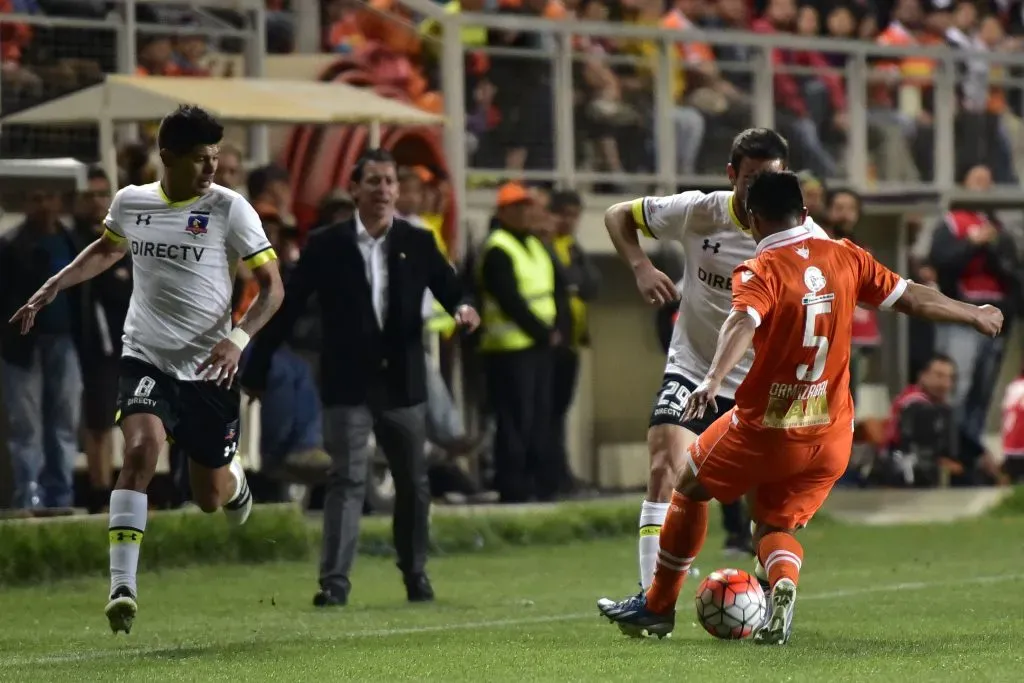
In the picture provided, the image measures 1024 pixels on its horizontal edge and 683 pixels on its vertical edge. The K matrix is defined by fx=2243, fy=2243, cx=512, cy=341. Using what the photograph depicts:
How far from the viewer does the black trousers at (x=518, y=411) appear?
54.1 feet

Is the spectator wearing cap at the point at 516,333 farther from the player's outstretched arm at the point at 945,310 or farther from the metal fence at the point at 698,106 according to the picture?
the player's outstretched arm at the point at 945,310

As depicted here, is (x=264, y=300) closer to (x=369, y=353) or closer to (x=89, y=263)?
(x=89, y=263)

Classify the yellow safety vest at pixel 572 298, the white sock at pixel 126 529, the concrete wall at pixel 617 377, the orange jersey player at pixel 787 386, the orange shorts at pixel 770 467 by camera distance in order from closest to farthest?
the orange jersey player at pixel 787 386
the orange shorts at pixel 770 467
the white sock at pixel 126 529
the yellow safety vest at pixel 572 298
the concrete wall at pixel 617 377

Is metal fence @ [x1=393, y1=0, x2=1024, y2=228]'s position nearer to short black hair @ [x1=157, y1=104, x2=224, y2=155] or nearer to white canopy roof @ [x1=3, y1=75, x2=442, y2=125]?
white canopy roof @ [x1=3, y1=75, x2=442, y2=125]

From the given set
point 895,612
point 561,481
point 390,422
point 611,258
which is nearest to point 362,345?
point 390,422

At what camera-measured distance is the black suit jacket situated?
466 inches

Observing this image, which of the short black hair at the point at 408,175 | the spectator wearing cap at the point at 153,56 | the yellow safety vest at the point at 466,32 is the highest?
the yellow safety vest at the point at 466,32

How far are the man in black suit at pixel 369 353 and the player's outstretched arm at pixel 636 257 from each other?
6.28 ft

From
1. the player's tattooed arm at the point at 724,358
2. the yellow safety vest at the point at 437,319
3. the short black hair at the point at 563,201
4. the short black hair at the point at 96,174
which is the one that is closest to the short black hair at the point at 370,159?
the short black hair at the point at 96,174

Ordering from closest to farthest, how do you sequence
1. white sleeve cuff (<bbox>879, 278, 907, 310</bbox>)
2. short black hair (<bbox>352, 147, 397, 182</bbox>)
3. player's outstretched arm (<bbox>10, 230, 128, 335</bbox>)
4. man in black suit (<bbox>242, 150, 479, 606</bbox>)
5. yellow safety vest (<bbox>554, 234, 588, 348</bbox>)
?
white sleeve cuff (<bbox>879, 278, 907, 310</bbox>), player's outstretched arm (<bbox>10, 230, 128, 335</bbox>), short black hair (<bbox>352, 147, 397, 182</bbox>), man in black suit (<bbox>242, 150, 479, 606</bbox>), yellow safety vest (<bbox>554, 234, 588, 348</bbox>)

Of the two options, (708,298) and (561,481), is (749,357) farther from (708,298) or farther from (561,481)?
(561,481)

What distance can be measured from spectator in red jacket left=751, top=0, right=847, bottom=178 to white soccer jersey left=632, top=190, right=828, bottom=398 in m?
9.67

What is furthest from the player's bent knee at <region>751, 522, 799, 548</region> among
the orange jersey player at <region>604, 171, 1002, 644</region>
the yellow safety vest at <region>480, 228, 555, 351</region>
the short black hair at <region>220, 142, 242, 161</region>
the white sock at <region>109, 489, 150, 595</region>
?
the yellow safety vest at <region>480, 228, 555, 351</region>

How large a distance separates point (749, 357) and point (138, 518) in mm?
2829
